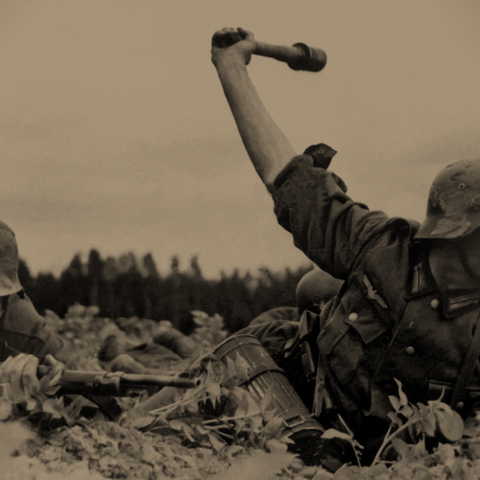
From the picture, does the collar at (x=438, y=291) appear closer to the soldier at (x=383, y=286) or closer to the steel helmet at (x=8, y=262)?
the soldier at (x=383, y=286)

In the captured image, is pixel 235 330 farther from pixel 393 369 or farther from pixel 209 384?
pixel 393 369

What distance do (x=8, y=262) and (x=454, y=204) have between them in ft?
5.05

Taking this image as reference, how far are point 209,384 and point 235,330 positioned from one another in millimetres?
516

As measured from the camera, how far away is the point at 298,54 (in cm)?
258

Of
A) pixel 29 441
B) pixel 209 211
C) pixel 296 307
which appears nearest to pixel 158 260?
pixel 209 211

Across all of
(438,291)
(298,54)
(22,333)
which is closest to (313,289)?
(438,291)

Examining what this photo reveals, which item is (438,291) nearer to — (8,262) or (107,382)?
(107,382)

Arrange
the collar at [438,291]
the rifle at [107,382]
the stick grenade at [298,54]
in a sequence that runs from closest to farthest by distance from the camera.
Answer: the collar at [438,291] < the rifle at [107,382] < the stick grenade at [298,54]

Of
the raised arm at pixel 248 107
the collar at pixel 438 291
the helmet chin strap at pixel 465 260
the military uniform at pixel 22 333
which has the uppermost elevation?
the raised arm at pixel 248 107

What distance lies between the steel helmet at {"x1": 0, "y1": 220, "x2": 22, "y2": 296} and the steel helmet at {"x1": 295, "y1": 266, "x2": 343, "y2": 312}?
1039 millimetres

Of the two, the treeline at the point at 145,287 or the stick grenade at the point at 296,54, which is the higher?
the stick grenade at the point at 296,54

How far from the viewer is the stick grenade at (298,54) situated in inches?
101

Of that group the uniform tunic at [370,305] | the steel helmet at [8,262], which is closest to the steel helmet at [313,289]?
the uniform tunic at [370,305]

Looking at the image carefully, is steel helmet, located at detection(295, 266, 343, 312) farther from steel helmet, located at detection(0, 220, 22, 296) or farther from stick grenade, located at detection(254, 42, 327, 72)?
steel helmet, located at detection(0, 220, 22, 296)
